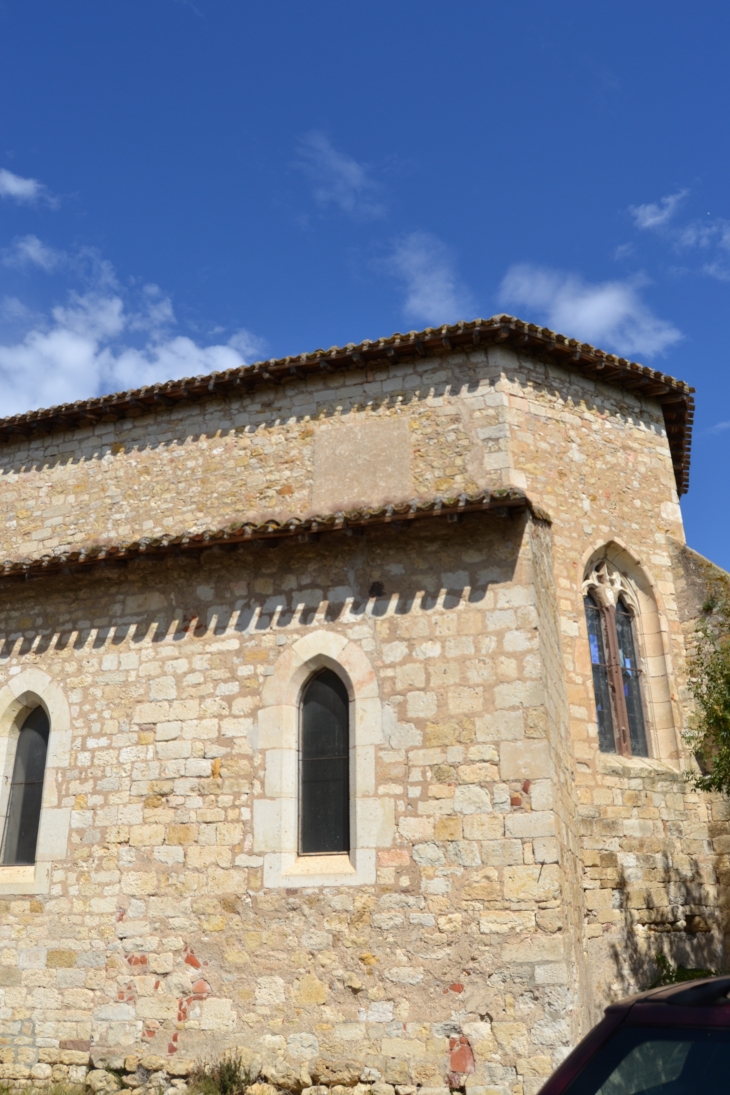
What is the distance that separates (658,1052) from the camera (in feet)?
8.32

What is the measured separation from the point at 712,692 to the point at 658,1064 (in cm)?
704

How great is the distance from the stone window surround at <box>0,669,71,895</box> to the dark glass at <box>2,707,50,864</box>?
0.07m

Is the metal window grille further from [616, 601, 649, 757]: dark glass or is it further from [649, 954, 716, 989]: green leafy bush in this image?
[649, 954, 716, 989]: green leafy bush

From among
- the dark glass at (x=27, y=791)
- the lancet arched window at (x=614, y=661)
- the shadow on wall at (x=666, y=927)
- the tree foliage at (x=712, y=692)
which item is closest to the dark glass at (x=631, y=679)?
the lancet arched window at (x=614, y=661)

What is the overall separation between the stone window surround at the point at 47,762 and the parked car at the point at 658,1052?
749 cm

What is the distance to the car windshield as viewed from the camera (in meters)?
2.42

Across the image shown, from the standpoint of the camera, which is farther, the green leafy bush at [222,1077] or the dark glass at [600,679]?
the dark glass at [600,679]

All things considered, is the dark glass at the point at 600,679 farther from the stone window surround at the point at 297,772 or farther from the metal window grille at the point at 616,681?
the stone window surround at the point at 297,772

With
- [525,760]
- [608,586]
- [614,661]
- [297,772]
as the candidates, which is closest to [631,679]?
[614,661]

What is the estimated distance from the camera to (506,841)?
25.1 feet

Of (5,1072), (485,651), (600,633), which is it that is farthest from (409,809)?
(5,1072)

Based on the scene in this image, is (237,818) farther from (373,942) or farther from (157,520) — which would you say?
(157,520)

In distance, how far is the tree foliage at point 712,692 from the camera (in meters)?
8.73

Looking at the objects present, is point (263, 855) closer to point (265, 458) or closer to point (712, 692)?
point (712, 692)
